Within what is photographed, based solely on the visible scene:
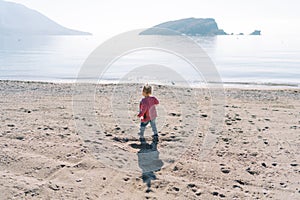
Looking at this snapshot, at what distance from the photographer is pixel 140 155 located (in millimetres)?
6227

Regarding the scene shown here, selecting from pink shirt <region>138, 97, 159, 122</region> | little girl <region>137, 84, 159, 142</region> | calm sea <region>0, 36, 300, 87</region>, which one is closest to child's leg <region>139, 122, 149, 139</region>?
little girl <region>137, 84, 159, 142</region>

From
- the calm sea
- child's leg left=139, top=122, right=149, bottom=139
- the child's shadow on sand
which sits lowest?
the child's shadow on sand

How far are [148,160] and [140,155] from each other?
0.27 metres

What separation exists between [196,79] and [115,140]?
54.2 feet

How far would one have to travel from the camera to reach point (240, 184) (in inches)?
205

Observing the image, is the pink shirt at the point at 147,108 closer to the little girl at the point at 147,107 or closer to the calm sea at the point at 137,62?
the little girl at the point at 147,107

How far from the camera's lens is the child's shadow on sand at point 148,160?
5359 millimetres

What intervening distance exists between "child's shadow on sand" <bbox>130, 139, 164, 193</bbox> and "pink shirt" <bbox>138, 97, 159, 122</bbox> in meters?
0.56

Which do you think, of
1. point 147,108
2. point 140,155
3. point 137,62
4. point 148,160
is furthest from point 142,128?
point 137,62

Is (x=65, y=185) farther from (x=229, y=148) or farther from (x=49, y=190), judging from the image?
(x=229, y=148)

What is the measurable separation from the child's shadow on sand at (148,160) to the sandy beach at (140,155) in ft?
0.14

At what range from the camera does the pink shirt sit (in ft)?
23.0

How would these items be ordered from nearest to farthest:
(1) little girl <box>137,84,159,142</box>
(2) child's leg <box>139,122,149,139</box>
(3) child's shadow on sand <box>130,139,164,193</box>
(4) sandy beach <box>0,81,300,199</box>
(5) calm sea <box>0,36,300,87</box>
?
(4) sandy beach <box>0,81,300,199</box>
(3) child's shadow on sand <box>130,139,164,193</box>
(1) little girl <box>137,84,159,142</box>
(2) child's leg <box>139,122,149,139</box>
(5) calm sea <box>0,36,300,87</box>

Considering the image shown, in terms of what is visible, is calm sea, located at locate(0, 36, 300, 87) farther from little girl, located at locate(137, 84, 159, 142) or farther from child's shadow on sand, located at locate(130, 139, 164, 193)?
child's shadow on sand, located at locate(130, 139, 164, 193)
